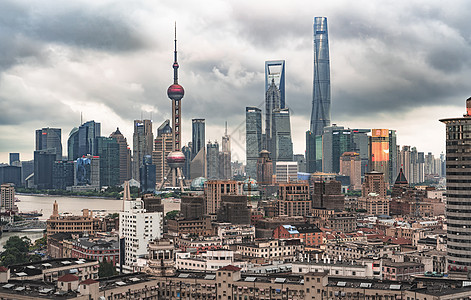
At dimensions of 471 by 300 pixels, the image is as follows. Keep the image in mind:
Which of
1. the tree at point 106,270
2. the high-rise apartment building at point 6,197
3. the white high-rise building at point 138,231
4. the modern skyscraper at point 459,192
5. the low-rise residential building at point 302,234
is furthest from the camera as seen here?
the high-rise apartment building at point 6,197

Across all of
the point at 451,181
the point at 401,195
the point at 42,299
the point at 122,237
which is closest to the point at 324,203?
the point at 401,195

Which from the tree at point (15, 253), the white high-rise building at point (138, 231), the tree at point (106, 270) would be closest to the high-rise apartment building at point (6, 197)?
the tree at point (15, 253)

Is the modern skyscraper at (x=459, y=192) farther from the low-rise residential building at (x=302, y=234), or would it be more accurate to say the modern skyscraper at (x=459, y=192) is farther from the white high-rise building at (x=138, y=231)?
the white high-rise building at (x=138, y=231)

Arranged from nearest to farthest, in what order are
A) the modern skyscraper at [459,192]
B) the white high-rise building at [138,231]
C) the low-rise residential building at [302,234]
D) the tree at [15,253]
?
the modern skyscraper at [459,192]
the white high-rise building at [138,231]
the tree at [15,253]
the low-rise residential building at [302,234]

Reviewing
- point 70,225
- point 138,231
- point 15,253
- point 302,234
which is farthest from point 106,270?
point 70,225

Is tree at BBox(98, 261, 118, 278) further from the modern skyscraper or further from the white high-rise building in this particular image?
the modern skyscraper

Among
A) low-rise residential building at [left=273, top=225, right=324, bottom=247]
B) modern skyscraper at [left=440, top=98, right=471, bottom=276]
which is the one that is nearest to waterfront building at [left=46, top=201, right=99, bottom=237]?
low-rise residential building at [left=273, top=225, right=324, bottom=247]
